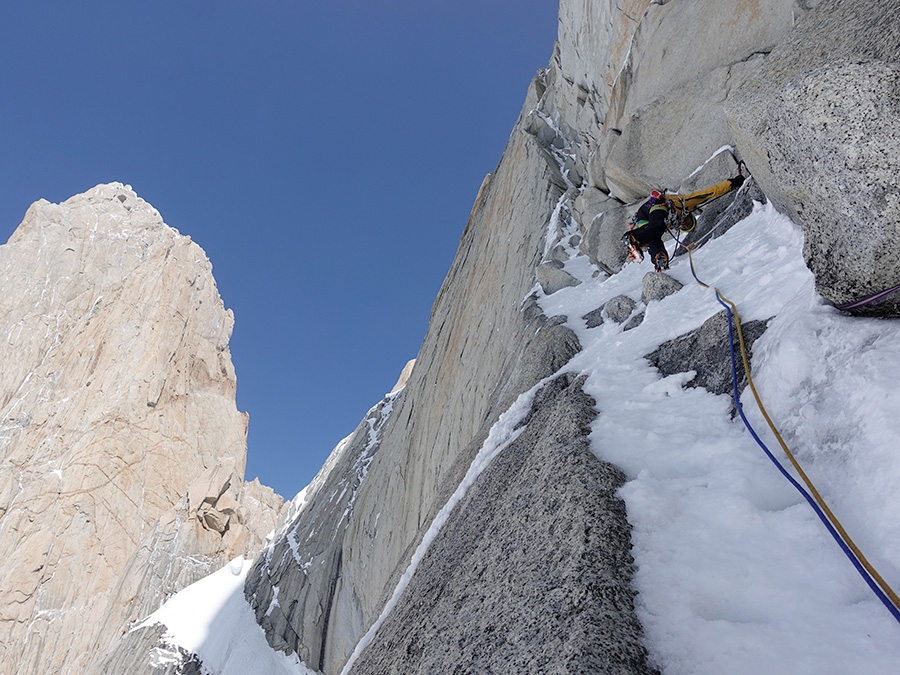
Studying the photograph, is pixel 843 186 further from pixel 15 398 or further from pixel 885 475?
pixel 15 398

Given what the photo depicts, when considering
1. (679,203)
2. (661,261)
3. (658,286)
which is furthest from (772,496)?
(679,203)

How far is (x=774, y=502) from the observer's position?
2.98m

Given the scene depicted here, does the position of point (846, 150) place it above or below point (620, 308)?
below

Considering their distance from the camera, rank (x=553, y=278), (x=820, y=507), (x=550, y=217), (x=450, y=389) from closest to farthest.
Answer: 1. (x=820, y=507)
2. (x=553, y=278)
3. (x=550, y=217)
4. (x=450, y=389)

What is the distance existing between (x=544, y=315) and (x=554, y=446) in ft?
21.3

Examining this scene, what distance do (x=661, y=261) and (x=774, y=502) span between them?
658 centimetres

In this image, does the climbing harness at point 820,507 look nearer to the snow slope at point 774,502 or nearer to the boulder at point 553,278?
the snow slope at point 774,502

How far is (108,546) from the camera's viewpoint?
158 ft

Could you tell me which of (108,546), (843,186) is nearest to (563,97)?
(843,186)

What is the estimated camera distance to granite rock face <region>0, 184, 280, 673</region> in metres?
44.1

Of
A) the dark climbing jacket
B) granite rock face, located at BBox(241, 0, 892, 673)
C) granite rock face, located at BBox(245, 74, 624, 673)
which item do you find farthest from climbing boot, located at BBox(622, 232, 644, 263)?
granite rock face, located at BBox(245, 74, 624, 673)

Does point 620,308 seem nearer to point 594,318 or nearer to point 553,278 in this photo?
point 594,318

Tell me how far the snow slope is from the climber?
4950 millimetres

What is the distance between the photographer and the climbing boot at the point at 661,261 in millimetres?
8852
